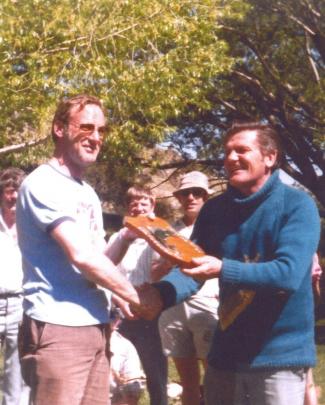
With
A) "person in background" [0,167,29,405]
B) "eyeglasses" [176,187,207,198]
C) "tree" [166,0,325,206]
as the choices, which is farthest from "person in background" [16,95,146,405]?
"tree" [166,0,325,206]

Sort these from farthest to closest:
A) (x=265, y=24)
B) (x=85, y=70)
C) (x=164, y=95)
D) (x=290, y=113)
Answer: (x=290, y=113), (x=265, y=24), (x=164, y=95), (x=85, y=70)

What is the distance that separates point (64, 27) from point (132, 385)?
31.2 ft

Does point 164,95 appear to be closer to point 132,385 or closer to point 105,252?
point 132,385

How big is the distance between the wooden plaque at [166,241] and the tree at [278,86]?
16.7 meters

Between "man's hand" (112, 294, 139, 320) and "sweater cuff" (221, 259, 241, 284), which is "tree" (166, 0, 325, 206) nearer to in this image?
"man's hand" (112, 294, 139, 320)

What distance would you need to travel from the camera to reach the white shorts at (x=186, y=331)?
657 centimetres

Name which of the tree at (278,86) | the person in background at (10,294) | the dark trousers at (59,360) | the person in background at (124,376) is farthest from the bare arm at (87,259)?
the tree at (278,86)

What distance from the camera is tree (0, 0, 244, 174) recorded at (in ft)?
47.3

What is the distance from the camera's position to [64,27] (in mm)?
14617

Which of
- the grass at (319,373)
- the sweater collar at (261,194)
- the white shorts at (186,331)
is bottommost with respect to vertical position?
the grass at (319,373)

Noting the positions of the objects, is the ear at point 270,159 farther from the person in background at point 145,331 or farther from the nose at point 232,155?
the person in background at point 145,331

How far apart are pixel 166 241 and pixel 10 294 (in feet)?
9.16

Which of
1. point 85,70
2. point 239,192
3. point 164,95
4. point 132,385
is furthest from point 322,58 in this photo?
point 239,192

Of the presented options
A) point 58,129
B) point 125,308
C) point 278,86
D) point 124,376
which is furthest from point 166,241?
point 278,86
